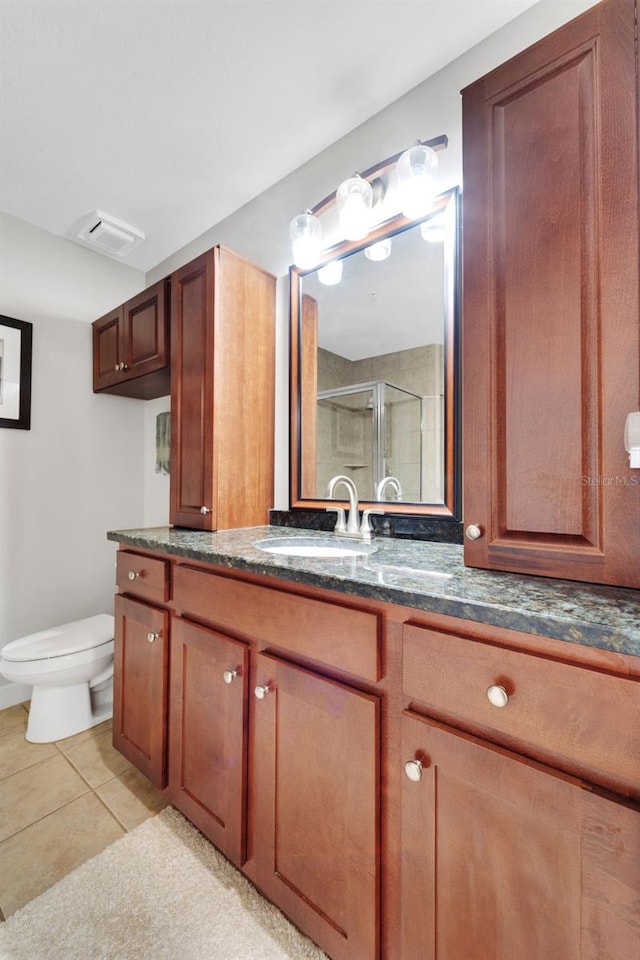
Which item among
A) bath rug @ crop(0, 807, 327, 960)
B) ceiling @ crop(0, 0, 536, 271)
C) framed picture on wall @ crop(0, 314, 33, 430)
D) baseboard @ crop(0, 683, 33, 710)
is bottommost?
bath rug @ crop(0, 807, 327, 960)

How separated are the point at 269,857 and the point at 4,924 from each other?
0.71m

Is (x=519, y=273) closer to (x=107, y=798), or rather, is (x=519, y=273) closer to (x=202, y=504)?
(x=202, y=504)

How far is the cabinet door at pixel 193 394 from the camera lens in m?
1.69

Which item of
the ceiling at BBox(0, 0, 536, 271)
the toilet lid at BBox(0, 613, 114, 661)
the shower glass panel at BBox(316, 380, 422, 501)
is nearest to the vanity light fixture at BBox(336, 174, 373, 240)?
the ceiling at BBox(0, 0, 536, 271)

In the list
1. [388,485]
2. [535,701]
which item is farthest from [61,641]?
[535,701]

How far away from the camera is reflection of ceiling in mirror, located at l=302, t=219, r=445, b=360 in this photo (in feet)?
4.73

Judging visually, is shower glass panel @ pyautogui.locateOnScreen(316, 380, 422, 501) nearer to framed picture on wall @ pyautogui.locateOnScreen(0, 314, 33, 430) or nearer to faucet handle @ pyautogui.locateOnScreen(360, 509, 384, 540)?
faucet handle @ pyautogui.locateOnScreen(360, 509, 384, 540)

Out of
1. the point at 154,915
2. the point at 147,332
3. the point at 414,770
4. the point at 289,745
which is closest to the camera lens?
the point at 414,770

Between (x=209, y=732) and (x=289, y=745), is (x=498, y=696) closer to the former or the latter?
(x=289, y=745)

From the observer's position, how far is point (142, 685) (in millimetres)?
1493

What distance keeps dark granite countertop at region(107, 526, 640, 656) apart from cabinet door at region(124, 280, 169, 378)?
1.07 meters

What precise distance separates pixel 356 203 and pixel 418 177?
0.25m

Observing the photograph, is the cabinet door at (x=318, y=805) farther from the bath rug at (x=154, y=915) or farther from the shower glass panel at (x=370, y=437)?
the shower glass panel at (x=370, y=437)

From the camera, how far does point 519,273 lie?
0.93 metres
